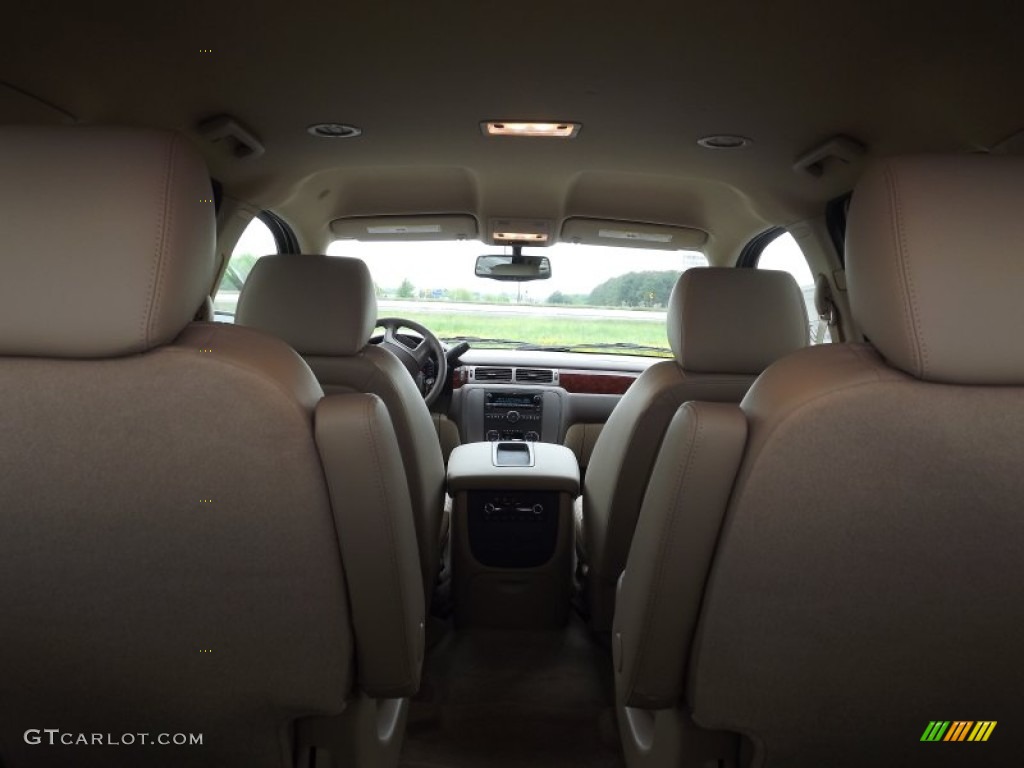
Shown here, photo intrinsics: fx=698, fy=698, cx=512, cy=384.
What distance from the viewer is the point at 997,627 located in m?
1.25

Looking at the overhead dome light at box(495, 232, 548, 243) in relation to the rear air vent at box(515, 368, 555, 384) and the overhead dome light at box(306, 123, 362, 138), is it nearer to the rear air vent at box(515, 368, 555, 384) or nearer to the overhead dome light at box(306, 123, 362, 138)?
the rear air vent at box(515, 368, 555, 384)

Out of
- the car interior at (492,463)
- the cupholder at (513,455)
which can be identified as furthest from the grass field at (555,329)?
the car interior at (492,463)

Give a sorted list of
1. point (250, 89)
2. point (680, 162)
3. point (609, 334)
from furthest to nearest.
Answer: point (609, 334), point (680, 162), point (250, 89)

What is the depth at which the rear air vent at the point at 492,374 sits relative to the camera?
14.9ft

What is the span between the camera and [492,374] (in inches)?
179

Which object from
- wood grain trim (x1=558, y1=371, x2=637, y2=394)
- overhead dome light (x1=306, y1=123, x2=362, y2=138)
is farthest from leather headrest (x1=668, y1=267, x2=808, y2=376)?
wood grain trim (x1=558, y1=371, x2=637, y2=394)

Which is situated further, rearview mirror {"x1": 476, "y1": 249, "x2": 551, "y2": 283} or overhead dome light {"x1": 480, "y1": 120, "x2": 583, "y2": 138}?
rearview mirror {"x1": 476, "y1": 249, "x2": 551, "y2": 283}

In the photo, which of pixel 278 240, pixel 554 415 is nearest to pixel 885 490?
pixel 554 415

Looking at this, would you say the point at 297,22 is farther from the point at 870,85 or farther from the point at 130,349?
the point at 870,85

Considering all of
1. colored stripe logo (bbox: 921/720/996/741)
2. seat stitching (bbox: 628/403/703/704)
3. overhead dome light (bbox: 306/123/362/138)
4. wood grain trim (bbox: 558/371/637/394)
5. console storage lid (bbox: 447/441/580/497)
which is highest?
overhead dome light (bbox: 306/123/362/138)

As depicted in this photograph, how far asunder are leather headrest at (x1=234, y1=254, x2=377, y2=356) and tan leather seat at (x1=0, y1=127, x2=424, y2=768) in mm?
972

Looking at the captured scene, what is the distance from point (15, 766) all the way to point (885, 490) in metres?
1.82

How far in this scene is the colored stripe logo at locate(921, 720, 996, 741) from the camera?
1391 mm

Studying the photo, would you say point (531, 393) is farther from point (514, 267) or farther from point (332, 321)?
point (332, 321)
